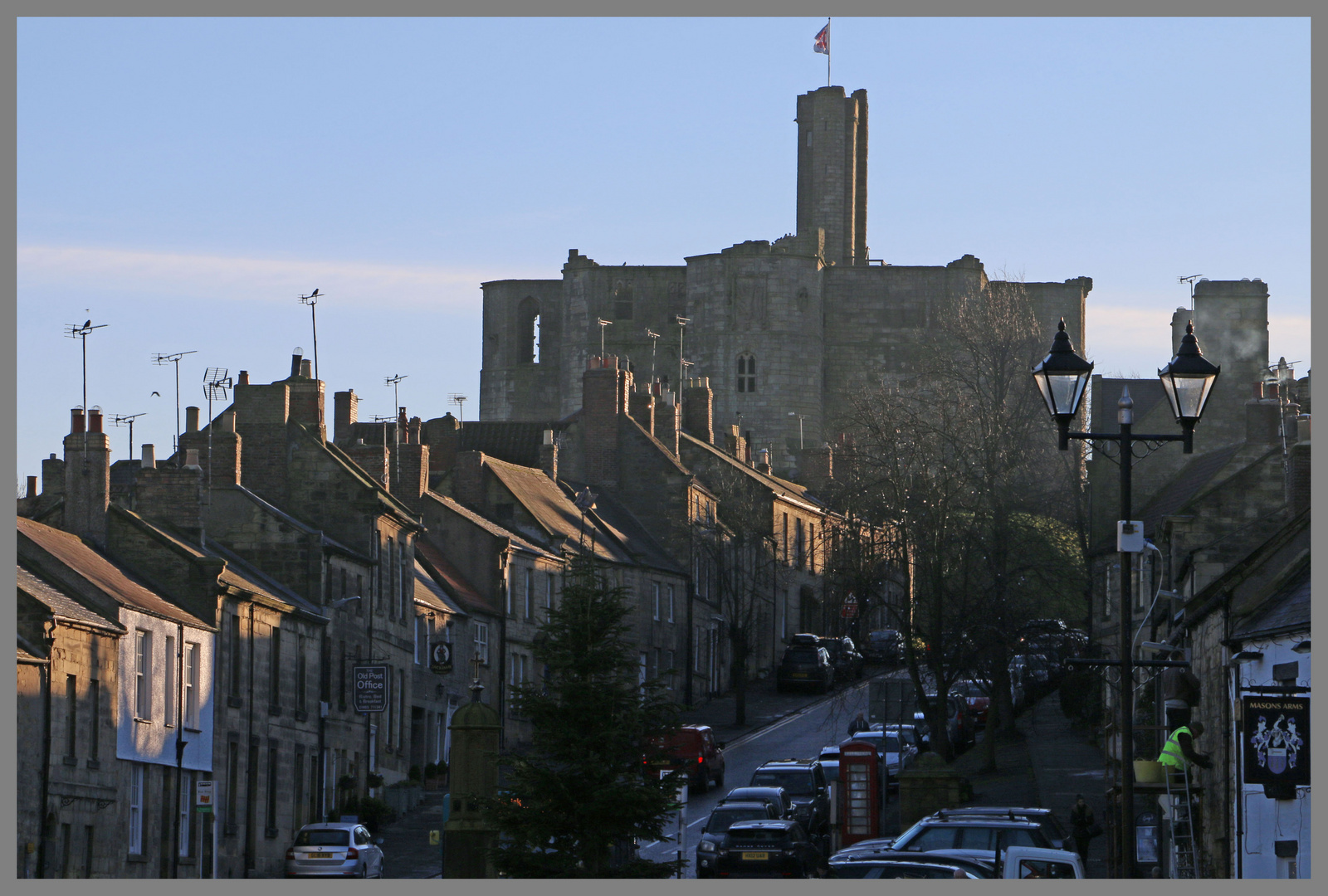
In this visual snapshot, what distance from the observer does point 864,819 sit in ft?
124

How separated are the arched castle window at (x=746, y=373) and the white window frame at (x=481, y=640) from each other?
62613mm

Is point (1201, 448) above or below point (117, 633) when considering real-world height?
above

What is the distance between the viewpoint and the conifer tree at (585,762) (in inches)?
1190

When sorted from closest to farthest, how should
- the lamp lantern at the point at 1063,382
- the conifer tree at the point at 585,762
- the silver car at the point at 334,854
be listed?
1. the lamp lantern at the point at 1063,382
2. the conifer tree at the point at 585,762
3. the silver car at the point at 334,854

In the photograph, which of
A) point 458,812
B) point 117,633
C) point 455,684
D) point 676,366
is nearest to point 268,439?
point 455,684

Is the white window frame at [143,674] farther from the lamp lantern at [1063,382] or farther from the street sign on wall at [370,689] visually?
the lamp lantern at [1063,382]

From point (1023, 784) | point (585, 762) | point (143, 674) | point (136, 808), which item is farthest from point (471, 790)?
point (1023, 784)

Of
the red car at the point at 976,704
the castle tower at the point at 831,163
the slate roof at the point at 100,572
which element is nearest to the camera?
the slate roof at the point at 100,572

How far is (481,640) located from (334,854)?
20391 millimetres

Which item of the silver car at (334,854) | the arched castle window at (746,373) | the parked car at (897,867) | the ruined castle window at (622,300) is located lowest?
the silver car at (334,854)

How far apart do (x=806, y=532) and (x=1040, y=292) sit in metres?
42.8

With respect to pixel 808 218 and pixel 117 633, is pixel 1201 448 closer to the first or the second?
pixel 117 633

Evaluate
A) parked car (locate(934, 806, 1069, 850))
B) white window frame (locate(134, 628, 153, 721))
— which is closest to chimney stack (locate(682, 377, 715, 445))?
white window frame (locate(134, 628, 153, 721))

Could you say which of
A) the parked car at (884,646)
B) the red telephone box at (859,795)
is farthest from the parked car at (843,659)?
the red telephone box at (859,795)
